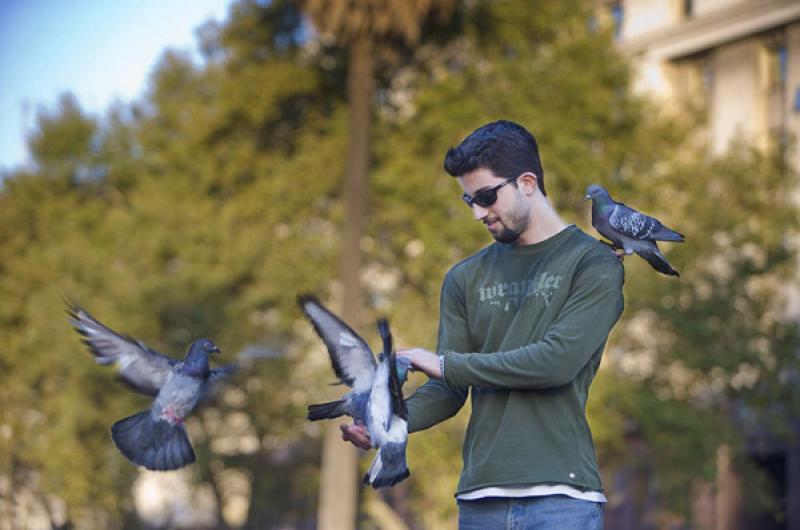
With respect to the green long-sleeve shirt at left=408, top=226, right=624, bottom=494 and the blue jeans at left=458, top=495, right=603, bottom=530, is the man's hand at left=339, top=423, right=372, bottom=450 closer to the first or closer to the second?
the green long-sleeve shirt at left=408, top=226, right=624, bottom=494

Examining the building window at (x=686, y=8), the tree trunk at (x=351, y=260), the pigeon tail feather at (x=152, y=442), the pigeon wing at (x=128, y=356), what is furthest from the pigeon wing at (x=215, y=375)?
the building window at (x=686, y=8)

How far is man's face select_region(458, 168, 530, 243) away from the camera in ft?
15.3

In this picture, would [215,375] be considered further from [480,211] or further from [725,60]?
[725,60]

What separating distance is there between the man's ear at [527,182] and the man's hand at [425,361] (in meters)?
0.70

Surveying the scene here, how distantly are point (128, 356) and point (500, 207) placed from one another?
2.36 meters

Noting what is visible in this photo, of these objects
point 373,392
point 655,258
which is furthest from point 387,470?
point 655,258

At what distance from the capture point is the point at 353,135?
2294 cm

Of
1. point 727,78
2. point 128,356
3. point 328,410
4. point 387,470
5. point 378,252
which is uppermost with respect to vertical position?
point 727,78

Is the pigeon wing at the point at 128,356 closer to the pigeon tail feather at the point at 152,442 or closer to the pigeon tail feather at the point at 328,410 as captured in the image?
the pigeon tail feather at the point at 152,442

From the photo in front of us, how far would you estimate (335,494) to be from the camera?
21.6 m

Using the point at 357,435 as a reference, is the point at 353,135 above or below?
above

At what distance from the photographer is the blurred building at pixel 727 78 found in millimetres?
28797

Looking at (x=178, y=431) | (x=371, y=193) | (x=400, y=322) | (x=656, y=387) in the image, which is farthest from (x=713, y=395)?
(x=178, y=431)

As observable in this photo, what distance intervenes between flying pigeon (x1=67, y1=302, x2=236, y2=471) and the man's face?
71.1 inches
